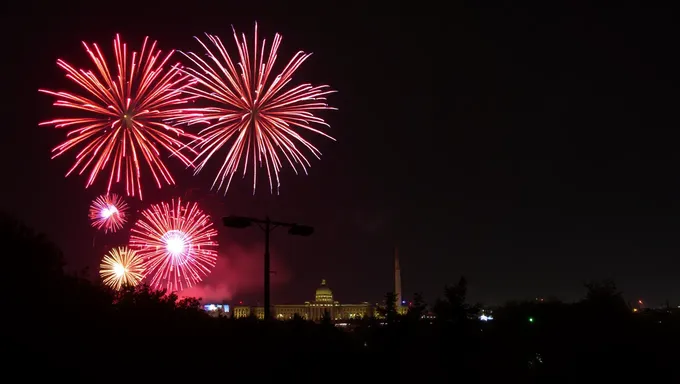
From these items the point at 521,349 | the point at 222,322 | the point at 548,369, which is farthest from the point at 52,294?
the point at 521,349

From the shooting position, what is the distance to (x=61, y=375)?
1053 centimetres

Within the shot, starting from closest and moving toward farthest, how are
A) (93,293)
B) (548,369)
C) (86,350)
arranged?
(86,350)
(93,293)
(548,369)

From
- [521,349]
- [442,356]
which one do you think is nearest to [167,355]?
[442,356]

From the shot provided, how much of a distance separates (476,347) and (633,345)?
504 centimetres

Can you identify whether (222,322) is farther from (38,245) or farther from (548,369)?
(548,369)

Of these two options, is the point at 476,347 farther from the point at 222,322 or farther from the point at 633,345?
the point at 222,322

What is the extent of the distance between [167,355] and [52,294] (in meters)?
2.74

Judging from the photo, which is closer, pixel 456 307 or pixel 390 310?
pixel 456 307

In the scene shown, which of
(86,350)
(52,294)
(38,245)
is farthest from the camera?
(38,245)

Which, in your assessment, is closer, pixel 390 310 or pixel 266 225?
pixel 266 225

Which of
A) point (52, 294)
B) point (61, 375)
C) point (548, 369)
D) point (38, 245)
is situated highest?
point (38, 245)

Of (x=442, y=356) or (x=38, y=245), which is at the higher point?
(x=38, y=245)

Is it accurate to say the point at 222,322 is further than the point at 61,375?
Yes

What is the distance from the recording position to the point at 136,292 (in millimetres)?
18078
